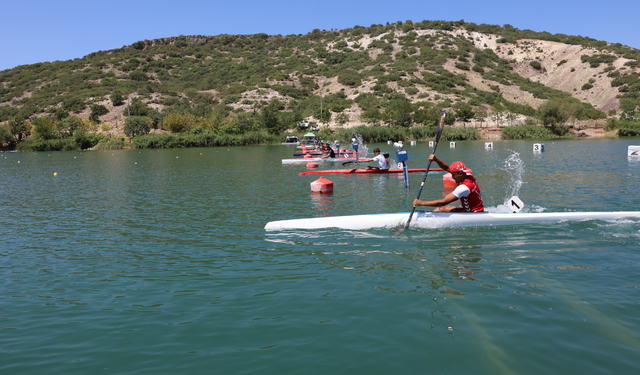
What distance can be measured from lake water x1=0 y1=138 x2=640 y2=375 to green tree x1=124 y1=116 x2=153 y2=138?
61.7 m

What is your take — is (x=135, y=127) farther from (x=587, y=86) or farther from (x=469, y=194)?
(x=587, y=86)

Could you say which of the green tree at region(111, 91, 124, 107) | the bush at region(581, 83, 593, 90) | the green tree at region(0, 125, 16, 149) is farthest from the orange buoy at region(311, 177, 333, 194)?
the bush at region(581, 83, 593, 90)

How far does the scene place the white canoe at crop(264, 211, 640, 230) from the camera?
34.5 feet

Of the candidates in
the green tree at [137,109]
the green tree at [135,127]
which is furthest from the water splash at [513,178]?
the green tree at [137,109]

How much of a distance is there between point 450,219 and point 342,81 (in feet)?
309

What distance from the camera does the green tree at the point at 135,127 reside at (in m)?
71.0

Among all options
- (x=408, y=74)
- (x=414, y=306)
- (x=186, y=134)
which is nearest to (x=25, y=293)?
(x=414, y=306)

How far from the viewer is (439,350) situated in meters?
5.09

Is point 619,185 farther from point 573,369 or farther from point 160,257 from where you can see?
point 160,257

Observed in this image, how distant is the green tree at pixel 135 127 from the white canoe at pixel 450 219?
6771cm

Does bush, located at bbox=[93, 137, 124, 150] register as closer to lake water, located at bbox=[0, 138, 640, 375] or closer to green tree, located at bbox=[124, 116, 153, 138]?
green tree, located at bbox=[124, 116, 153, 138]

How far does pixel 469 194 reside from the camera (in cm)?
1032

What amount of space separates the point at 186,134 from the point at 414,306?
6655 cm

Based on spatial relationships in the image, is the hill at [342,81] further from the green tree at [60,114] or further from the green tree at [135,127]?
the green tree at [135,127]
